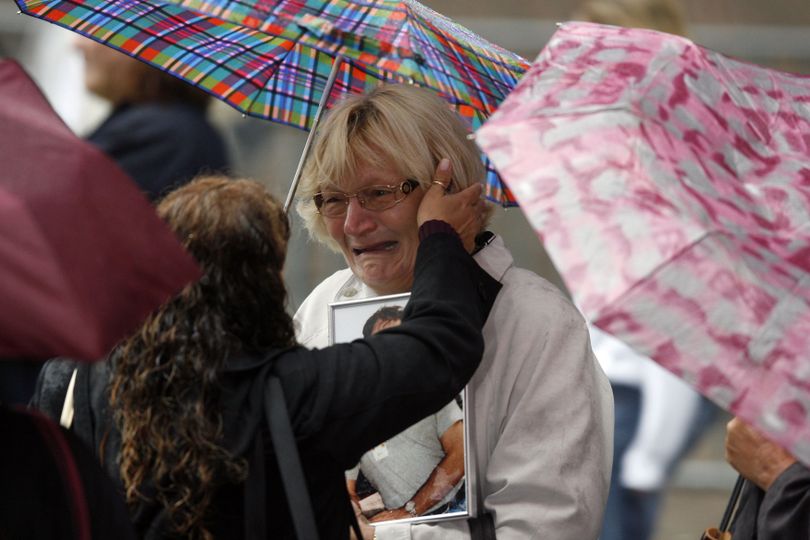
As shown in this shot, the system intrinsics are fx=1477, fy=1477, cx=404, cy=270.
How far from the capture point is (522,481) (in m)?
2.78

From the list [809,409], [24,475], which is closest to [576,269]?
[809,409]

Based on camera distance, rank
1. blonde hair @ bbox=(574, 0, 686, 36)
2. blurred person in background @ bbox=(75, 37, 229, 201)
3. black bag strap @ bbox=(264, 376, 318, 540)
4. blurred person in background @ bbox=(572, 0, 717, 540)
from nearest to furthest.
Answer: black bag strap @ bbox=(264, 376, 318, 540), blurred person in background @ bbox=(75, 37, 229, 201), blonde hair @ bbox=(574, 0, 686, 36), blurred person in background @ bbox=(572, 0, 717, 540)

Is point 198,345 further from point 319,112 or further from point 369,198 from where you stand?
point 319,112

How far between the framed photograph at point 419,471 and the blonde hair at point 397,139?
1.12ft

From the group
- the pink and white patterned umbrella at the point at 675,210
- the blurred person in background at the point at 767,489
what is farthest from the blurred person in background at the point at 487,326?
the pink and white patterned umbrella at the point at 675,210

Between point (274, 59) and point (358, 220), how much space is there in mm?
674

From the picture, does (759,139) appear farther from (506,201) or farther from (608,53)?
(506,201)

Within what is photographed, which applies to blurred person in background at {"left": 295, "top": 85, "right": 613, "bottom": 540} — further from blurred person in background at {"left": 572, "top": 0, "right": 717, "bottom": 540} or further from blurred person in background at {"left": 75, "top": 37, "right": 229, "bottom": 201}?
blurred person in background at {"left": 572, "top": 0, "right": 717, "bottom": 540}

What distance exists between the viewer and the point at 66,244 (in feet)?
6.04

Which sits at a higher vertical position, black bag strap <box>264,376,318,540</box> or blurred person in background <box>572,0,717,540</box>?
black bag strap <box>264,376,318,540</box>

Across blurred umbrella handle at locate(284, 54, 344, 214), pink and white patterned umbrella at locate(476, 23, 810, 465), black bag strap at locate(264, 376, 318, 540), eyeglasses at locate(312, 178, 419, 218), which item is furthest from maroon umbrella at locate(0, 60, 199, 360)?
blurred umbrella handle at locate(284, 54, 344, 214)

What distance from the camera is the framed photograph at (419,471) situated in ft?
9.16

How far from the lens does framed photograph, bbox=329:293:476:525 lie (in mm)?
2793

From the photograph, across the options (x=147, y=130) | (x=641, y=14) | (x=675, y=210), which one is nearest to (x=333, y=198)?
(x=147, y=130)
